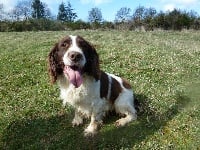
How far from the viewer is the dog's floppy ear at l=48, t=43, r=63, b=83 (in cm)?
804

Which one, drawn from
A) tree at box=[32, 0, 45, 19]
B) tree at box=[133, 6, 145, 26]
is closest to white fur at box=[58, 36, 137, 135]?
tree at box=[133, 6, 145, 26]

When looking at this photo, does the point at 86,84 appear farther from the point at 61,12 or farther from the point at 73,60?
the point at 61,12

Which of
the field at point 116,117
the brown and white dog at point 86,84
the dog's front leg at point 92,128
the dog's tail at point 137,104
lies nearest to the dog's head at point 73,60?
the brown and white dog at point 86,84

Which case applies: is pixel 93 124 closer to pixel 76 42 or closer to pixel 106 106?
pixel 106 106

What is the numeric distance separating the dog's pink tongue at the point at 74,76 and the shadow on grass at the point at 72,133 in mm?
1047

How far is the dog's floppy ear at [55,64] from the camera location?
8.04 m

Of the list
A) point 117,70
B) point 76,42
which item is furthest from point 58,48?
point 117,70

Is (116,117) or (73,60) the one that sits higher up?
(73,60)

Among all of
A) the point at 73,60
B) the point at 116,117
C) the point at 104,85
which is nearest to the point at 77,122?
the point at 116,117

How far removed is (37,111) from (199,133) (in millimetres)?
3636

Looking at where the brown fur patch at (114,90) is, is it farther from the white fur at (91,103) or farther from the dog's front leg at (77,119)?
the dog's front leg at (77,119)

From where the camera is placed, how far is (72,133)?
27.5 ft

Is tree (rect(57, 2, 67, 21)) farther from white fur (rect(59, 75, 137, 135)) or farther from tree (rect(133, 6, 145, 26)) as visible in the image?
white fur (rect(59, 75, 137, 135))

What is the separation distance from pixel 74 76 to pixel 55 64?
20.0 inches
